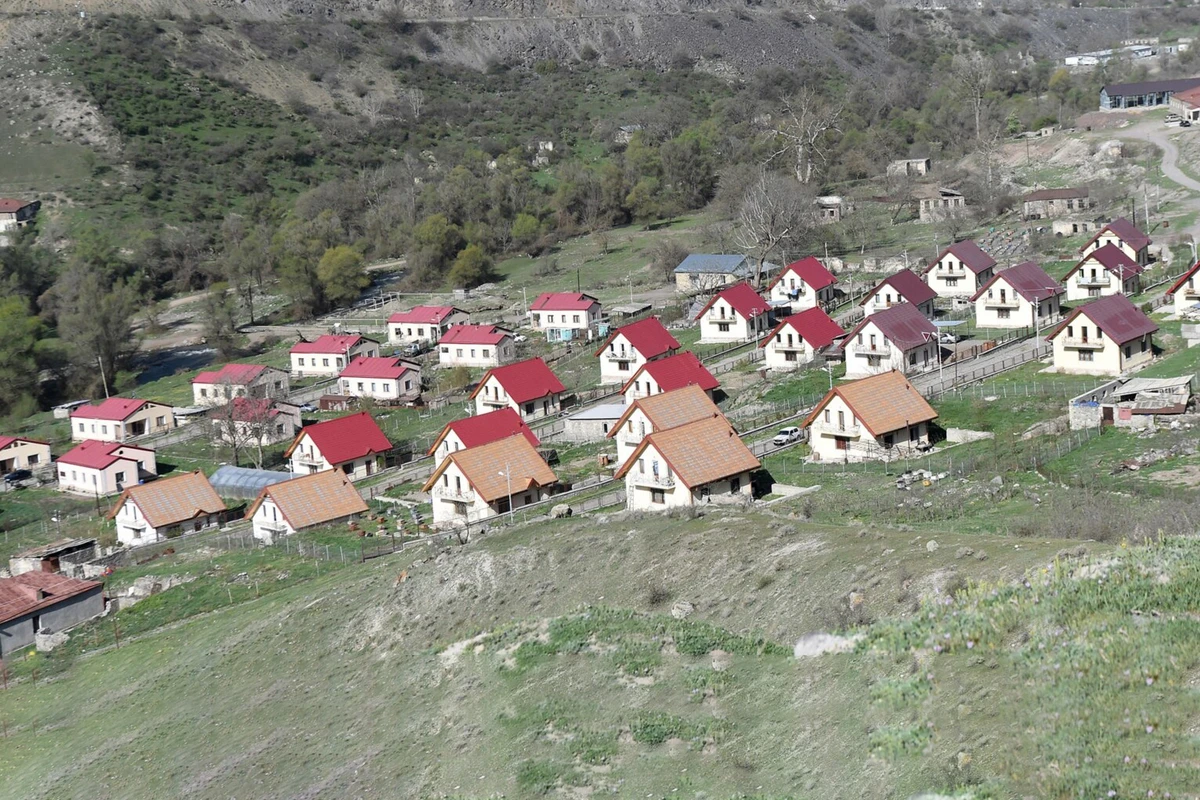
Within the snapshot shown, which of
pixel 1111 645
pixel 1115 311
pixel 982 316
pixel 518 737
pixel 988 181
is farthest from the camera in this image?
pixel 988 181

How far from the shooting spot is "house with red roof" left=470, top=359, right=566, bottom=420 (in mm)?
65938

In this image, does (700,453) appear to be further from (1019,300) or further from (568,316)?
(568,316)

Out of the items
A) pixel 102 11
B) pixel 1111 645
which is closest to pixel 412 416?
pixel 1111 645

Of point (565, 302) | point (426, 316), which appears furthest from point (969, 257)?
point (426, 316)

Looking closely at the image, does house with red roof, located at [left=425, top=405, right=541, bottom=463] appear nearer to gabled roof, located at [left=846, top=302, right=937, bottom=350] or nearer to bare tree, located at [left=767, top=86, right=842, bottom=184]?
gabled roof, located at [left=846, top=302, right=937, bottom=350]

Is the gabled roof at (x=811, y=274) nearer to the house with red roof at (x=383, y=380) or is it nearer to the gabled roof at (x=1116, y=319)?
the house with red roof at (x=383, y=380)

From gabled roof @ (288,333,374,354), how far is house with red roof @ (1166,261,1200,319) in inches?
1776

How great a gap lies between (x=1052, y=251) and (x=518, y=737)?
63229 millimetres

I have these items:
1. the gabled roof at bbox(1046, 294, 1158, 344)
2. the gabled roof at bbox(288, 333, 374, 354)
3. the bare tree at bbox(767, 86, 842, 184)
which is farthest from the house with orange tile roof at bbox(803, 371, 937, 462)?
the bare tree at bbox(767, 86, 842, 184)

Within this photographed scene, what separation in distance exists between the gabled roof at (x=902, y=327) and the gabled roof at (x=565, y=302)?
23.6m

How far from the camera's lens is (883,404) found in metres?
49.2

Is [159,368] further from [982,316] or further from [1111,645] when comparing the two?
[1111,645]

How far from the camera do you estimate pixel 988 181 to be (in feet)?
332

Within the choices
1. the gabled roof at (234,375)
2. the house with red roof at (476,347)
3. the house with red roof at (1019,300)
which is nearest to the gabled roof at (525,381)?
the house with red roof at (476,347)
